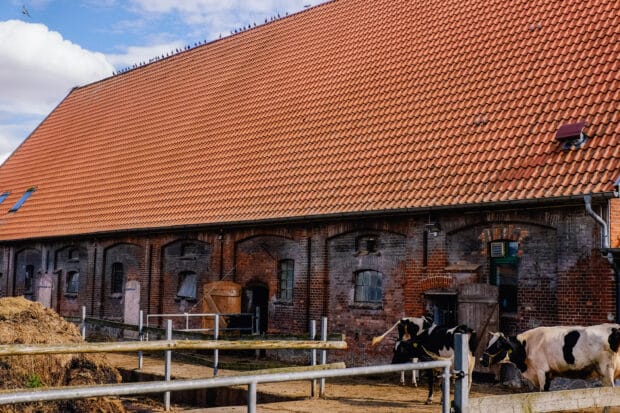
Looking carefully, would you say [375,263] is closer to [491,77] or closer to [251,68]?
[491,77]

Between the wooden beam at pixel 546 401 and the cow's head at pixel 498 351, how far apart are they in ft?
16.4

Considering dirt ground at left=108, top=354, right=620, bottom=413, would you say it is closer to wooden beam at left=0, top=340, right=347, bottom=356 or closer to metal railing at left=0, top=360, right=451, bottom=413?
wooden beam at left=0, top=340, right=347, bottom=356

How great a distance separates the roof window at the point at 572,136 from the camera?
14.8 meters

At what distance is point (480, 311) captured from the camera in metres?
15.3

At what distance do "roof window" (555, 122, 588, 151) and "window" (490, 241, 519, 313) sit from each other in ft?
7.11

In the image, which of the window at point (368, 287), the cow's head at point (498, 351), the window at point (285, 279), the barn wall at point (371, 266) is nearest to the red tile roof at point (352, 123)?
the barn wall at point (371, 266)

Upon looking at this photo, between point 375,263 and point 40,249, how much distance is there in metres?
16.0

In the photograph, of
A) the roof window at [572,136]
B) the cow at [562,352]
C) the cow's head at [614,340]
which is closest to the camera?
the cow's head at [614,340]

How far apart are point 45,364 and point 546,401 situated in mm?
7700

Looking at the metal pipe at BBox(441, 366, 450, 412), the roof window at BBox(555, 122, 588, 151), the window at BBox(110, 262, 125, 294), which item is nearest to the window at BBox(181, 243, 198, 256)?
the window at BBox(110, 262, 125, 294)

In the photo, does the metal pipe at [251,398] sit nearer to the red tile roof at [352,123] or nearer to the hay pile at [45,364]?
the hay pile at [45,364]

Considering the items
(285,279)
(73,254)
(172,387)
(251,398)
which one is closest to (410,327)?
(285,279)

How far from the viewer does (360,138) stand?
19.5 metres

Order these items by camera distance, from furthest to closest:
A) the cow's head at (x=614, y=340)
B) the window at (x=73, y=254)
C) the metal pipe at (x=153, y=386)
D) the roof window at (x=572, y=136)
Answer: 1. the window at (x=73, y=254)
2. the roof window at (x=572, y=136)
3. the cow's head at (x=614, y=340)
4. the metal pipe at (x=153, y=386)
